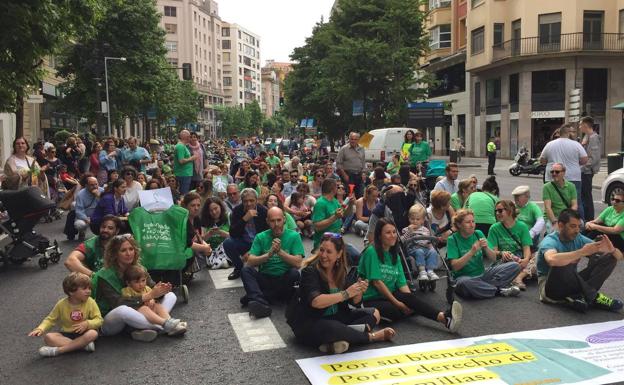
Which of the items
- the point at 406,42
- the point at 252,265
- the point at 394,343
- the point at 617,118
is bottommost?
the point at 394,343

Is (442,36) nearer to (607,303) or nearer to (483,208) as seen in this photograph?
(483,208)

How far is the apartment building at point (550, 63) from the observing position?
37875 mm

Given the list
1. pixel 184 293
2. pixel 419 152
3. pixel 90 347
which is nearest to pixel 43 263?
pixel 184 293

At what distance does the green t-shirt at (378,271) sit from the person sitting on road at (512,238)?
188 centimetres

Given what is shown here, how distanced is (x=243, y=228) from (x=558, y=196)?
4840 millimetres

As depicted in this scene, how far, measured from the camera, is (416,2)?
37.9 meters

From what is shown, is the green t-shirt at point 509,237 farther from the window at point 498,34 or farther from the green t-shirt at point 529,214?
the window at point 498,34

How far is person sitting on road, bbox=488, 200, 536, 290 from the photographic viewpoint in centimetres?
743

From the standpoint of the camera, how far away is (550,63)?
38.8 m

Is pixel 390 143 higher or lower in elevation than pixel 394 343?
higher

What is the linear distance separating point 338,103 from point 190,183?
111 ft

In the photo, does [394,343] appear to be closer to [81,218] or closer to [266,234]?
[266,234]

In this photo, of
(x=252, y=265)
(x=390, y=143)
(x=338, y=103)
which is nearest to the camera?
(x=252, y=265)

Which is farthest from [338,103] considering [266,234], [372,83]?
[266,234]
